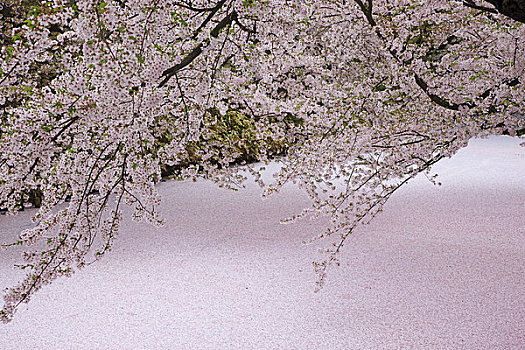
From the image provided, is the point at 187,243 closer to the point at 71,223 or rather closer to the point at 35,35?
the point at 71,223

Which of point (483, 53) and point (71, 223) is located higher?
point (483, 53)

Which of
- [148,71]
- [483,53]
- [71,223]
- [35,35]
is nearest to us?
[148,71]

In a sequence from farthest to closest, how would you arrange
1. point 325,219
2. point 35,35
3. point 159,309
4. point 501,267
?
point 325,219, point 501,267, point 159,309, point 35,35

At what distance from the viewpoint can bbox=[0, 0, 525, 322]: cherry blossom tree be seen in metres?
1.56

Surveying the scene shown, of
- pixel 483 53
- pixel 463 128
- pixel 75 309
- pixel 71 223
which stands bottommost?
pixel 75 309

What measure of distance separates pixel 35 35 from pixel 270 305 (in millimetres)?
1843

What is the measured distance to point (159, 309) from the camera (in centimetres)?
272

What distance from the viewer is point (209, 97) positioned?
7.32ft

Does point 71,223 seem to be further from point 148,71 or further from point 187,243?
point 187,243

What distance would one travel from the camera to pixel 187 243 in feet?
13.1

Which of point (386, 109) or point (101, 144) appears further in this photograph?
point (386, 109)

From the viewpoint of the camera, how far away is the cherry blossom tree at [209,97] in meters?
1.56

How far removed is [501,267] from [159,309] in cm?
227

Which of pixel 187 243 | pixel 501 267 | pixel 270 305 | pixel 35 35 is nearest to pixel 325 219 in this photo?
pixel 187 243
